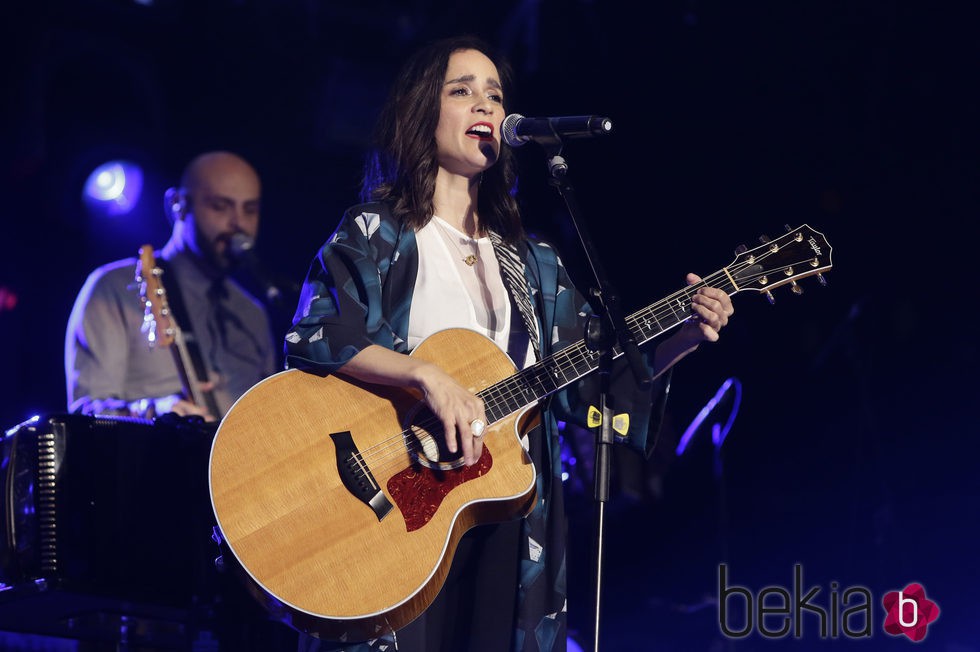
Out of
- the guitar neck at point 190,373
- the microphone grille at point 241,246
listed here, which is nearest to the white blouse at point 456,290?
the microphone grille at point 241,246

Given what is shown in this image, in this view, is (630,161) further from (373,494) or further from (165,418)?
(373,494)

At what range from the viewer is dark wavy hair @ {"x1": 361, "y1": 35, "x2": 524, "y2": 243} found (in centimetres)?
329

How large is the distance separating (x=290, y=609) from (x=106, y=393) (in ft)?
8.47

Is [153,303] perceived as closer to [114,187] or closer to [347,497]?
[114,187]

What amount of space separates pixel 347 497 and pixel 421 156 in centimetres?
115

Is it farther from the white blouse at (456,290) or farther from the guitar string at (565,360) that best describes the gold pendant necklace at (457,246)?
the guitar string at (565,360)

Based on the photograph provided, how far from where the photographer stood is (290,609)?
8.55 ft

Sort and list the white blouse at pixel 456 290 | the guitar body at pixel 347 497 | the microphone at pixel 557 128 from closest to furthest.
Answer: the guitar body at pixel 347 497 → the microphone at pixel 557 128 → the white blouse at pixel 456 290

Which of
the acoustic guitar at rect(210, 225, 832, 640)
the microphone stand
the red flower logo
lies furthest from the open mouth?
the red flower logo

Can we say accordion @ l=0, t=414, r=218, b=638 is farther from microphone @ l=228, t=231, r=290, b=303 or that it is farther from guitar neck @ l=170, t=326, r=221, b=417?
guitar neck @ l=170, t=326, r=221, b=417

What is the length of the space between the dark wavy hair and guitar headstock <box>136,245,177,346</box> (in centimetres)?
176

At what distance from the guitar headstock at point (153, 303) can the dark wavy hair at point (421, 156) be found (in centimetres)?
176

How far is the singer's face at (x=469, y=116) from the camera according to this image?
3299mm

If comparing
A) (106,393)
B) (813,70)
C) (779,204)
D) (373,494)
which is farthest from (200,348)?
(813,70)
